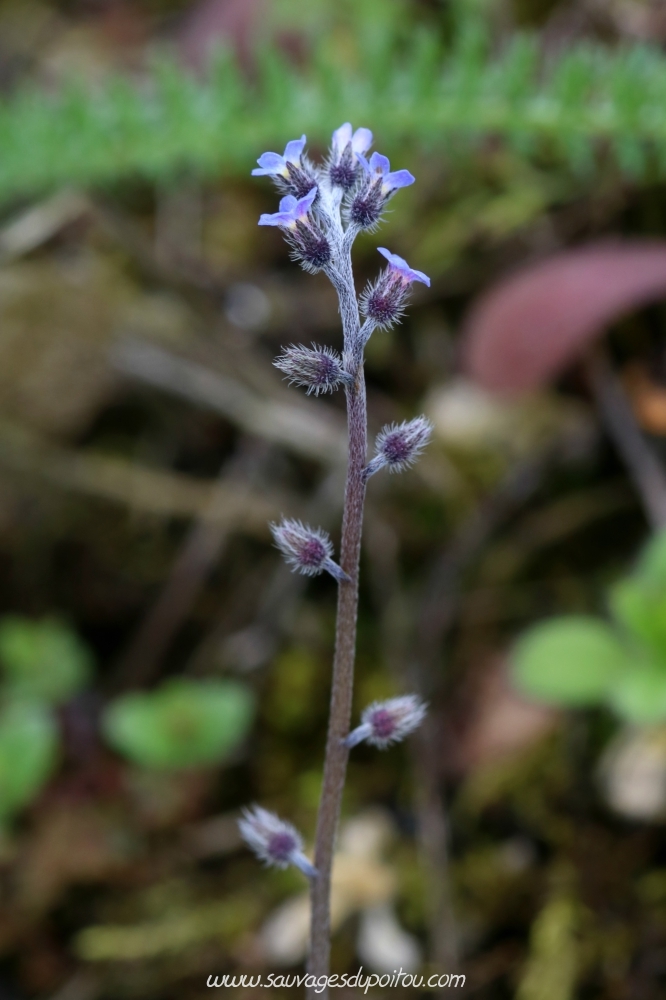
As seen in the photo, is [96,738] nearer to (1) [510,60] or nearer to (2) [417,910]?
(2) [417,910]

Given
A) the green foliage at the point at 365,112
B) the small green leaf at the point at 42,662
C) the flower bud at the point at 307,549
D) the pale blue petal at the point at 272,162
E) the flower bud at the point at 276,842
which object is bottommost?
the flower bud at the point at 276,842

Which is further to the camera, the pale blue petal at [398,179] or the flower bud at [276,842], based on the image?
the flower bud at [276,842]

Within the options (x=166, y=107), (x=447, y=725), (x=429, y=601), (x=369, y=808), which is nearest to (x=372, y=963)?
(x=369, y=808)

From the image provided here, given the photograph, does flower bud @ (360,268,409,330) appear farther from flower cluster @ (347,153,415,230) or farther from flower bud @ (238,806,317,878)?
flower bud @ (238,806,317,878)

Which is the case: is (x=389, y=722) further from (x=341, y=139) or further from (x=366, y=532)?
(x=366, y=532)

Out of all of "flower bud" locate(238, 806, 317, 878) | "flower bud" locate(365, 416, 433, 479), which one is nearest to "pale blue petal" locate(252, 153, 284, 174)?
"flower bud" locate(365, 416, 433, 479)

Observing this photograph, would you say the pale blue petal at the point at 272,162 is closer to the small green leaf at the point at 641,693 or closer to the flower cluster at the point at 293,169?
the flower cluster at the point at 293,169

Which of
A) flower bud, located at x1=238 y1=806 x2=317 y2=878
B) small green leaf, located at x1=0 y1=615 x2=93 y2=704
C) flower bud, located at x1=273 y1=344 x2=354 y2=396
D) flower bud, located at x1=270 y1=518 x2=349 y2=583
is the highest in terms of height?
small green leaf, located at x1=0 y1=615 x2=93 y2=704

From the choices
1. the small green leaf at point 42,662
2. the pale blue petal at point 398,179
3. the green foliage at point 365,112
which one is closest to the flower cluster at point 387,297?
the pale blue petal at point 398,179
